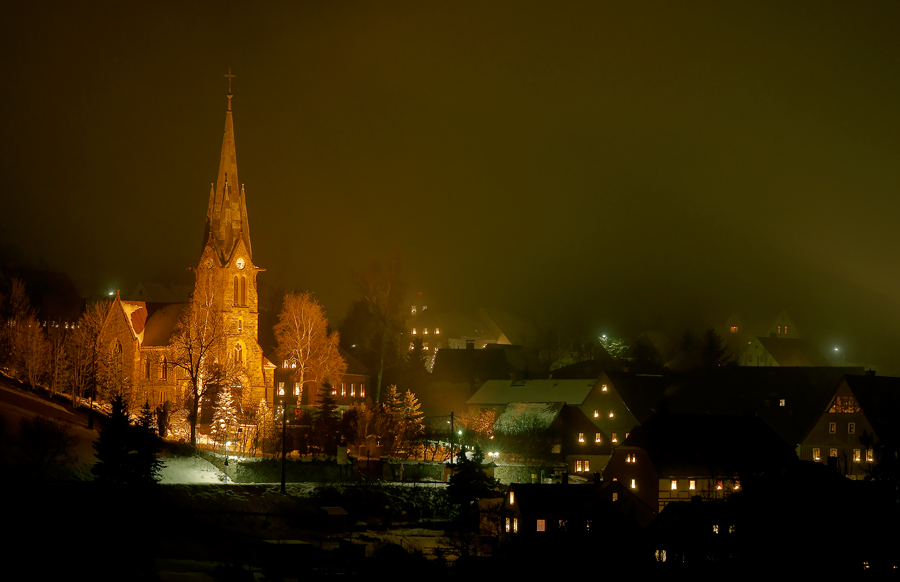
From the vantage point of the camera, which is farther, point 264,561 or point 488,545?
point 488,545

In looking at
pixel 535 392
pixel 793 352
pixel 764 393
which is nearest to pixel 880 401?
pixel 764 393

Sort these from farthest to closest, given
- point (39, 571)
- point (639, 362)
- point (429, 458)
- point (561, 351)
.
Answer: point (561, 351)
point (639, 362)
point (429, 458)
point (39, 571)

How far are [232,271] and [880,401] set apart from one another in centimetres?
4369

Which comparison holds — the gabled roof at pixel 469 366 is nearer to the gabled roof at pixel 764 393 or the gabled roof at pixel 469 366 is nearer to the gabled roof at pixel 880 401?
the gabled roof at pixel 764 393

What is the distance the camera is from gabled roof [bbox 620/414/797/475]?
55.7m

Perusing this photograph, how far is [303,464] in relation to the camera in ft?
176

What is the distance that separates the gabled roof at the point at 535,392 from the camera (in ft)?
252

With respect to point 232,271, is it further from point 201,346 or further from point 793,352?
point 793,352

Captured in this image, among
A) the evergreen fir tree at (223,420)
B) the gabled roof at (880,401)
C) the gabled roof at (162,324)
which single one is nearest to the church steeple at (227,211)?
the gabled roof at (162,324)

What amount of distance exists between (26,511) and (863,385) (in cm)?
5010

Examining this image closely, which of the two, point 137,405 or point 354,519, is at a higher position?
point 137,405

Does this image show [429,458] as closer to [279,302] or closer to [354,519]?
[354,519]

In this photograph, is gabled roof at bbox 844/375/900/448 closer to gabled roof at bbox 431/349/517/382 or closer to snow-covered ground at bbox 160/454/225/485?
gabled roof at bbox 431/349/517/382

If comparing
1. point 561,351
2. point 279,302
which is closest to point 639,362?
point 561,351
